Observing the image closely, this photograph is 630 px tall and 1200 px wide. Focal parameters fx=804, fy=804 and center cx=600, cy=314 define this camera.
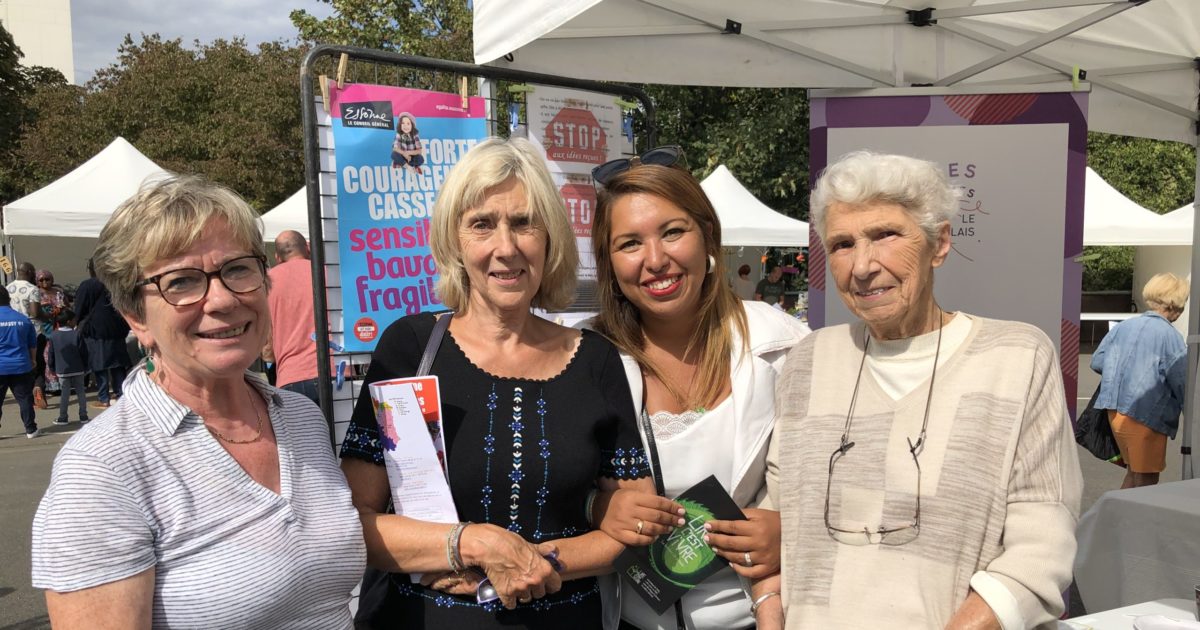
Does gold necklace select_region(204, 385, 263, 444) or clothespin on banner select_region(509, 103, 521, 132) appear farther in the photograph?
clothespin on banner select_region(509, 103, 521, 132)

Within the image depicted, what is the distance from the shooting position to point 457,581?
173 cm

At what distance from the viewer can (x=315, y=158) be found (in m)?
2.34

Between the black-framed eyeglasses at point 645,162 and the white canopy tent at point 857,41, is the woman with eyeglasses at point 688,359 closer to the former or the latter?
the black-framed eyeglasses at point 645,162

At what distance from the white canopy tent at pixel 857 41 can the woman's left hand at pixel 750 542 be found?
2112 mm

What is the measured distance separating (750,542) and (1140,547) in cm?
227

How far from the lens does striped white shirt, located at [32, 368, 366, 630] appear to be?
1267mm

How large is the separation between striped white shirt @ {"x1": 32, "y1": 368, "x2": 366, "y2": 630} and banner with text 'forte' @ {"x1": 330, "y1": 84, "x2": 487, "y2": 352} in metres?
0.96

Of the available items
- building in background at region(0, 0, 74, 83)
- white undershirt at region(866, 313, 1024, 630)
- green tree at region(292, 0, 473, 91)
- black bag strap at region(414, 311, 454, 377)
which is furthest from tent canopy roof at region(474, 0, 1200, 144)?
building in background at region(0, 0, 74, 83)

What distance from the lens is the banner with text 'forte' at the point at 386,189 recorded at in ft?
8.07

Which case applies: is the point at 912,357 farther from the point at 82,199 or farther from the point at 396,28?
the point at 396,28

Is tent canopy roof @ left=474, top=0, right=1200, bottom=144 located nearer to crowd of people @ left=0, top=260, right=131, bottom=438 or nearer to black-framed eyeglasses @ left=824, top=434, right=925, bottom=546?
black-framed eyeglasses @ left=824, top=434, right=925, bottom=546

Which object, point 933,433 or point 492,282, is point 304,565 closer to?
point 492,282

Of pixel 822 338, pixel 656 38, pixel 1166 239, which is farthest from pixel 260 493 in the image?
pixel 1166 239

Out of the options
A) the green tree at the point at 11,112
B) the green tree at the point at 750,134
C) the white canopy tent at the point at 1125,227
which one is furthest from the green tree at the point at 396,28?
the green tree at the point at 11,112
